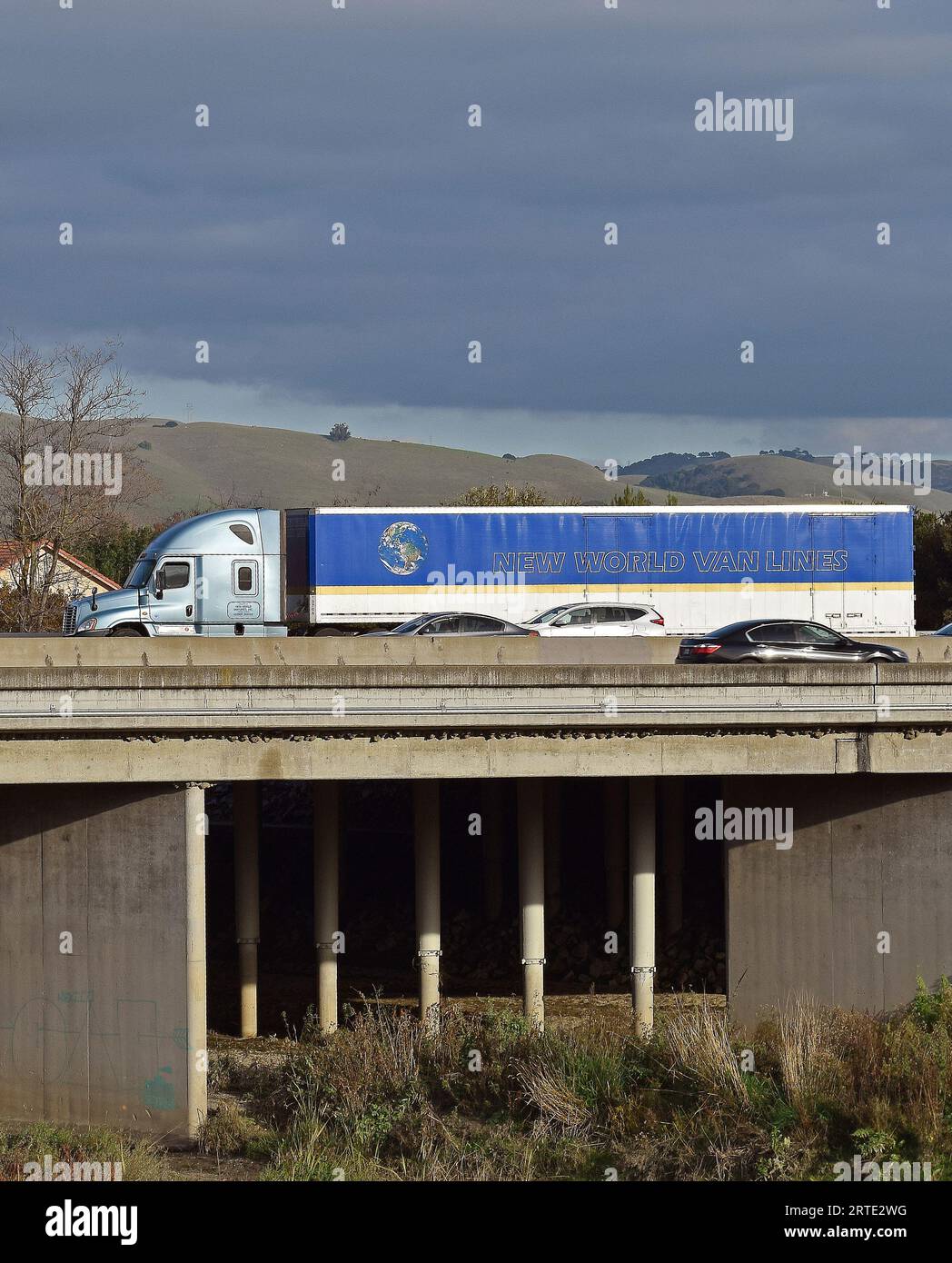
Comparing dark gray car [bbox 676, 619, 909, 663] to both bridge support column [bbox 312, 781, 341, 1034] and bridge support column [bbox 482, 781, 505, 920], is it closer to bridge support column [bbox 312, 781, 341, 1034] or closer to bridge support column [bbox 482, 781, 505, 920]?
bridge support column [bbox 312, 781, 341, 1034]

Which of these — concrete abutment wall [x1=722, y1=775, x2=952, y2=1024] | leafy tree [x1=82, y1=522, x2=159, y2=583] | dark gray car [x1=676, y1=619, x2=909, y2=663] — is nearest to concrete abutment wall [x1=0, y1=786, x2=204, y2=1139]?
concrete abutment wall [x1=722, y1=775, x2=952, y2=1024]

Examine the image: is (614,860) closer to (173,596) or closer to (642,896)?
(642,896)

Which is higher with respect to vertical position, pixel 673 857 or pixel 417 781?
pixel 417 781

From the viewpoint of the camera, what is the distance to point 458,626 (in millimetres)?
30391

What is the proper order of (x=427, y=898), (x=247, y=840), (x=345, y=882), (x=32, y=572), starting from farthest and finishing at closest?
1. (x=32, y=572)
2. (x=345, y=882)
3. (x=247, y=840)
4. (x=427, y=898)

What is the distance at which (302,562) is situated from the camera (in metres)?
34.0

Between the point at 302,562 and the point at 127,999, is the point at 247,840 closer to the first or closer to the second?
the point at 127,999

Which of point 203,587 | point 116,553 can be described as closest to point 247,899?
point 203,587

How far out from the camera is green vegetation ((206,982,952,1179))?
51.6ft

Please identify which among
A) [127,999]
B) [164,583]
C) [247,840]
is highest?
[164,583]

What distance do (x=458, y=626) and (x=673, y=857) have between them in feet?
24.6

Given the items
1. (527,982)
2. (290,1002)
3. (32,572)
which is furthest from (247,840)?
(32,572)

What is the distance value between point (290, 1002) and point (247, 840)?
13.7ft

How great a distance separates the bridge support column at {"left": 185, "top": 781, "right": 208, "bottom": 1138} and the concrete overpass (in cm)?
4
